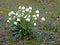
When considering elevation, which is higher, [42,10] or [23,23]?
[42,10]

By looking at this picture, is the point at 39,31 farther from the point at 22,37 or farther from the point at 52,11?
the point at 52,11

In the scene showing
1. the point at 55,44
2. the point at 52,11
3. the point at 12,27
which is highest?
the point at 52,11

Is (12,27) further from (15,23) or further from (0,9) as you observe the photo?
(0,9)

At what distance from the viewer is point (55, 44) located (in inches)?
208

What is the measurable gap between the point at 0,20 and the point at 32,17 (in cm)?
175

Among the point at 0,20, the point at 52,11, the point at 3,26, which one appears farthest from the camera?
the point at 52,11

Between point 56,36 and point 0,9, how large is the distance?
11.4 feet

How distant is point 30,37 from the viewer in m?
5.52

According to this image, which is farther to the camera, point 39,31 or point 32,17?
point 39,31

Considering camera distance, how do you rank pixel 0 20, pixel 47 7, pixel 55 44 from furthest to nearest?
pixel 47 7
pixel 0 20
pixel 55 44

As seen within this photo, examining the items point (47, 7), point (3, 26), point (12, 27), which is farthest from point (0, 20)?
point (47, 7)

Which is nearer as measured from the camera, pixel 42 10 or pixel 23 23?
pixel 23 23

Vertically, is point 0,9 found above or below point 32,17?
above

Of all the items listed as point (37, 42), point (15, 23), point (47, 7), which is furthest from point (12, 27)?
point (47, 7)
